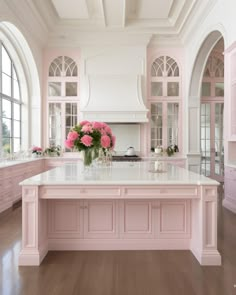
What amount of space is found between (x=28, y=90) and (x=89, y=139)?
4.88m

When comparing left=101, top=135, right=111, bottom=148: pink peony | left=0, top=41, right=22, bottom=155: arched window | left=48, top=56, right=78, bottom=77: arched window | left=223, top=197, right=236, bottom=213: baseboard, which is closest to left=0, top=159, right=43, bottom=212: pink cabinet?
left=0, top=41, right=22, bottom=155: arched window

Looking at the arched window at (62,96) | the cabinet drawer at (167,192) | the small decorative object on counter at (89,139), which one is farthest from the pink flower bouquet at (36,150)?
the cabinet drawer at (167,192)

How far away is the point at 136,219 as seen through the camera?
9.90 feet

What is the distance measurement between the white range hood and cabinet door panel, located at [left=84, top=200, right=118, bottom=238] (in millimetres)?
4331

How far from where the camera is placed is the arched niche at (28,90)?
6.51 meters

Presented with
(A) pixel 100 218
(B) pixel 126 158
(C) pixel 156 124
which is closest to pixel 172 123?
(C) pixel 156 124

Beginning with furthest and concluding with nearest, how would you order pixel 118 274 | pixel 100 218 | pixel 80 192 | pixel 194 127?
pixel 194 127
pixel 100 218
pixel 80 192
pixel 118 274

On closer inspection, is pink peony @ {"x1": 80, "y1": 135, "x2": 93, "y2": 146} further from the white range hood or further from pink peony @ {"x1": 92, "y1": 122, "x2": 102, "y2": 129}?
the white range hood

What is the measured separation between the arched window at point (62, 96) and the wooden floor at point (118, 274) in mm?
4859

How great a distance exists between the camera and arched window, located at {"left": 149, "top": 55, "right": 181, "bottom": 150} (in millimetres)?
7586

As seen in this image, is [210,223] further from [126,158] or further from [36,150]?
[36,150]

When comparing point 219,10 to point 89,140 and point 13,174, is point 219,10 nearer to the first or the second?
point 89,140

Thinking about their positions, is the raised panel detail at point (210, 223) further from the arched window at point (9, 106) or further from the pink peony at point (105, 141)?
the arched window at point (9, 106)

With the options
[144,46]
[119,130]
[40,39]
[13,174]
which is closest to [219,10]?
[144,46]
